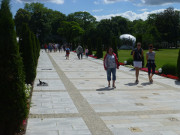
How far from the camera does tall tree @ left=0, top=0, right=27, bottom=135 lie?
4.64 metres

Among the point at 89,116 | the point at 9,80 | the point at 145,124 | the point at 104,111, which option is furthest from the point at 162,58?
the point at 9,80

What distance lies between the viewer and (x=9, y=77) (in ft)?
15.3

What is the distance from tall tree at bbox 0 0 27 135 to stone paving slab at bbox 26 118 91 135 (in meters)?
0.71

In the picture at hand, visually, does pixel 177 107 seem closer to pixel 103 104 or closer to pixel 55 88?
pixel 103 104

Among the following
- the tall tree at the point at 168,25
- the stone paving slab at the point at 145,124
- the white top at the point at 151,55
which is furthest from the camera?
the tall tree at the point at 168,25

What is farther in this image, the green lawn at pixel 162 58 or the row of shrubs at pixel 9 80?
the green lawn at pixel 162 58

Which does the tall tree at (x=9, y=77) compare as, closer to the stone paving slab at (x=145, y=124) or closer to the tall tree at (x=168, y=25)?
the stone paving slab at (x=145, y=124)

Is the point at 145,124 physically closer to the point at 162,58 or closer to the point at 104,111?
the point at 104,111

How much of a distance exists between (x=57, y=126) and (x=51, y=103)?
2.26 metres

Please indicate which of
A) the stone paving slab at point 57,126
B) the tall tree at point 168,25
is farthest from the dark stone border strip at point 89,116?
the tall tree at point 168,25

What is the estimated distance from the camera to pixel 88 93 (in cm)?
971

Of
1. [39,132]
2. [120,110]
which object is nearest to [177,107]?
[120,110]

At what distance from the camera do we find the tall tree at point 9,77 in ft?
15.2

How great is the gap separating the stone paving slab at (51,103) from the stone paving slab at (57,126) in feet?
2.57
